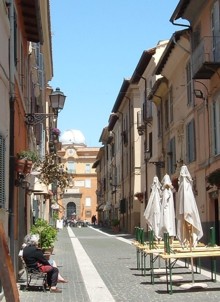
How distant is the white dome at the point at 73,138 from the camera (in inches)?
4502

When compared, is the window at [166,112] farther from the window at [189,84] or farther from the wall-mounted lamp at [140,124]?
the wall-mounted lamp at [140,124]

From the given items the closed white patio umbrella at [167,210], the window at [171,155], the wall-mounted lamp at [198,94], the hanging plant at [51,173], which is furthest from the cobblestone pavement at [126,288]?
the window at [171,155]

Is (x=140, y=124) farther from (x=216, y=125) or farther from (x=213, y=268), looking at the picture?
(x=213, y=268)

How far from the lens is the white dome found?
114 metres

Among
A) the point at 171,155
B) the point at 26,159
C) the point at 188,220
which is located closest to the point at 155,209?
the point at 188,220

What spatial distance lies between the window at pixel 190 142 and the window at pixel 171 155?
10.7 ft

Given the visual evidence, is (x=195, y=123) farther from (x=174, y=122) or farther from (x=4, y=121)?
(x=4, y=121)

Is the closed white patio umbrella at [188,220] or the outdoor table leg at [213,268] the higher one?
the closed white patio umbrella at [188,220]

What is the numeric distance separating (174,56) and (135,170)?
18037 mm

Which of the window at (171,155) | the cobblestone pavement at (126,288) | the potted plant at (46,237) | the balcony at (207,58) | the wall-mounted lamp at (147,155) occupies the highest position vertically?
the balcony at (207,58)

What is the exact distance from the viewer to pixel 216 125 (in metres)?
22.2

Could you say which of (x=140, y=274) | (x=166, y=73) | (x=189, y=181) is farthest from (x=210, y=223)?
(x=166, y=73)

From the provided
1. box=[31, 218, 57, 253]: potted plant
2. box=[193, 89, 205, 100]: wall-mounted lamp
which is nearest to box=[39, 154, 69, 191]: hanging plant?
box=[31, 218, 57, 253]: potted plant

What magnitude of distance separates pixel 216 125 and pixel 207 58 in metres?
2.40
